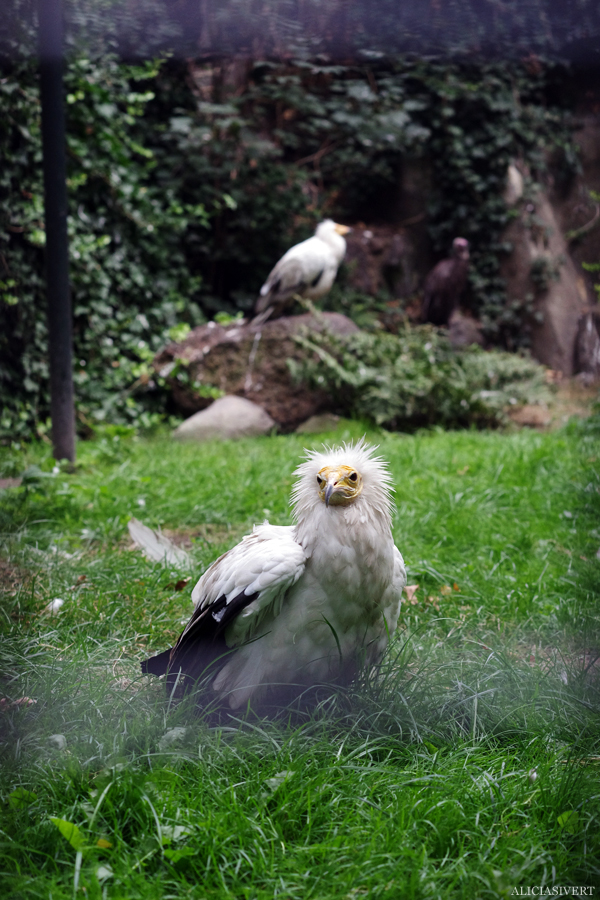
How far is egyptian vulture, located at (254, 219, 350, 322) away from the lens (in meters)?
6.47

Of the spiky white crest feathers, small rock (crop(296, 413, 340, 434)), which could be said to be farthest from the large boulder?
the spiky white crest feathers

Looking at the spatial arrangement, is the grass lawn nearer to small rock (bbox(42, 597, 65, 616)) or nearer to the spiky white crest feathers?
small rock (bbox(42, 597, 65, 616))

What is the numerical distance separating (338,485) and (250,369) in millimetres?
4516

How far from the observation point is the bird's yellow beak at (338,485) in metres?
1.71

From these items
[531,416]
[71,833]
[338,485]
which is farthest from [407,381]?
[71,833]

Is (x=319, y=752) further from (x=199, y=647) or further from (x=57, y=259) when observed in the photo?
(x=57, y=259)

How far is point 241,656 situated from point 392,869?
64 centimetres

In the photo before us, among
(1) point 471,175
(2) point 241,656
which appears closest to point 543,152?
(1) point 471,175

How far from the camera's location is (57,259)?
3.76 meters

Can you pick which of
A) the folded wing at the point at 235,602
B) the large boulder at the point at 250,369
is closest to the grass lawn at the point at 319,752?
the folded wing at the point at 235,602

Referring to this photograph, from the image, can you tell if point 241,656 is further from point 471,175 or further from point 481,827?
point 471,175

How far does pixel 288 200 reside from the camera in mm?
7852

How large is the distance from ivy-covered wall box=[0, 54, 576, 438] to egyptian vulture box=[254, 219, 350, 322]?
93 centimetres

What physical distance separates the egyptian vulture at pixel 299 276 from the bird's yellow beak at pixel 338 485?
16.1 feet
